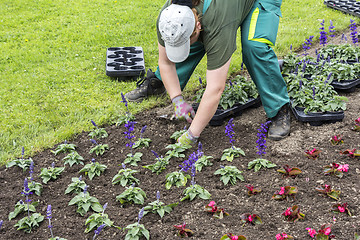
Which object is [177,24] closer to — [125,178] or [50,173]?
[125,178]

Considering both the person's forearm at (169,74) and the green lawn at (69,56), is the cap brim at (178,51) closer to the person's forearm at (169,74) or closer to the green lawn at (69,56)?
the person's forearm at (169,74)

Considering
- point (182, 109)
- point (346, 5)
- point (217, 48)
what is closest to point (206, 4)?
point (217, 48)

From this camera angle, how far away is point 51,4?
7168 millimetres

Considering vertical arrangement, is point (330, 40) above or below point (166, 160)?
below

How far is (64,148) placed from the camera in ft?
11.5

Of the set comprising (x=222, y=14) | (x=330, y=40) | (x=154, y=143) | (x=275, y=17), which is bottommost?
(x=330, y=40)

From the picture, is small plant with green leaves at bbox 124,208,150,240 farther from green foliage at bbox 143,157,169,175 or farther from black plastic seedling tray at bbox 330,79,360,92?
black plastic seedling tray at bbox 330,79,360,92

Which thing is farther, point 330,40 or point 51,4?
point 51,4

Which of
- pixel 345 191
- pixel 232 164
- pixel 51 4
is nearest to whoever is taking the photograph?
pixel 345 191

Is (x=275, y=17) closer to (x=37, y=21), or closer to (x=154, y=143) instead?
(x=154, y=143)

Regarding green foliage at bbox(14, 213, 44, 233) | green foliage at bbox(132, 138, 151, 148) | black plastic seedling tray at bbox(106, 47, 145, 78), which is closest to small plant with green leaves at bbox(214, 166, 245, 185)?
green foliage at bbox(132, 138, 151, 148)

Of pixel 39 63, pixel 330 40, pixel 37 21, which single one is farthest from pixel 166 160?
pixel 37 21

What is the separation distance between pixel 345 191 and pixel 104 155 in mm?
1862

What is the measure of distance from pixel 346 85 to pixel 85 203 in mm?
2744
